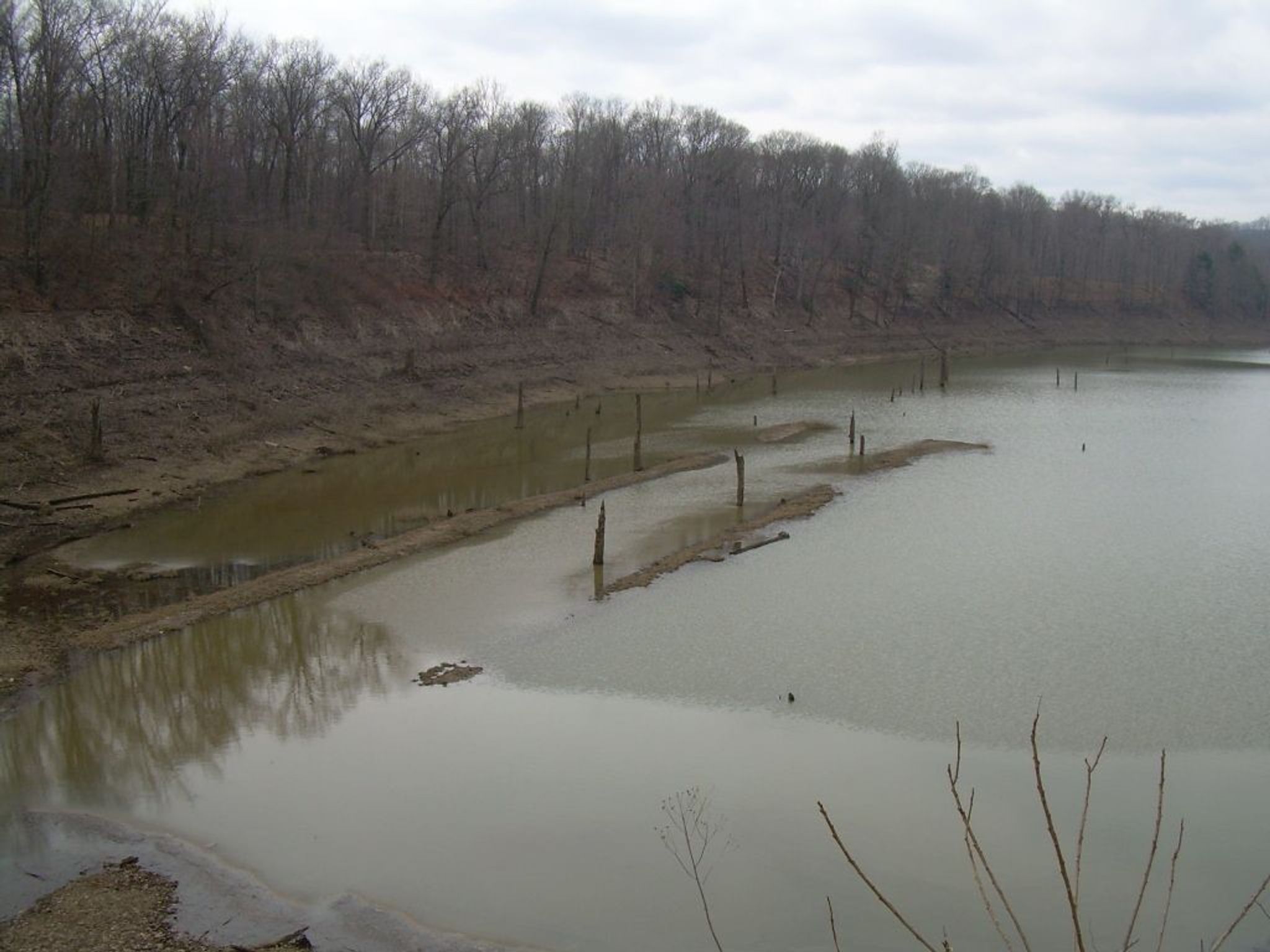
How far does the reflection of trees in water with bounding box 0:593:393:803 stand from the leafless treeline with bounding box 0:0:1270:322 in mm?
26264

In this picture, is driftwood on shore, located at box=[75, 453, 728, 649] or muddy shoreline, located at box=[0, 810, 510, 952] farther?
driftwood on shore, located at box=[75, 453, 728, 649]

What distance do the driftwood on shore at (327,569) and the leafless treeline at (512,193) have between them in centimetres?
2214

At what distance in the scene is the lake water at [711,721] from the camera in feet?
42.0

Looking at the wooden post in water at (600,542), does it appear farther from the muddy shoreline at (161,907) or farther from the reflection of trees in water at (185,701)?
the muddy shoreline at (161,907)

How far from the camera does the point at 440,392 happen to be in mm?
49781

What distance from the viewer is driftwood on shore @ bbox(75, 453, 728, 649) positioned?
21.1 metres

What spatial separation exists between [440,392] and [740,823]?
38159 mm

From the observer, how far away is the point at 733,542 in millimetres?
28031

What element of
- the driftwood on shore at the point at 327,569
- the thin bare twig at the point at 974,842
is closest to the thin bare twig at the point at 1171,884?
the thin bare twig at the point at 974,842

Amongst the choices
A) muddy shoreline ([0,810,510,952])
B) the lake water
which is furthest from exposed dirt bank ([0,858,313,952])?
the lake water

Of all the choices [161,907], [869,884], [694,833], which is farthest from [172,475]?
[869,884]

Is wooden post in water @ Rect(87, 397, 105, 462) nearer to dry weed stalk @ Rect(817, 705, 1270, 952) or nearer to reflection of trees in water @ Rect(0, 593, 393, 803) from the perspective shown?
reflection of trees in water @ Rect(0, 593, 393, 803)

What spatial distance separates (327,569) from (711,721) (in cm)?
1181

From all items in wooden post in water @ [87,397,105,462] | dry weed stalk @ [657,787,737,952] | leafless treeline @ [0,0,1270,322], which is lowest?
dry weed stalk @ [657,787,737,952]
